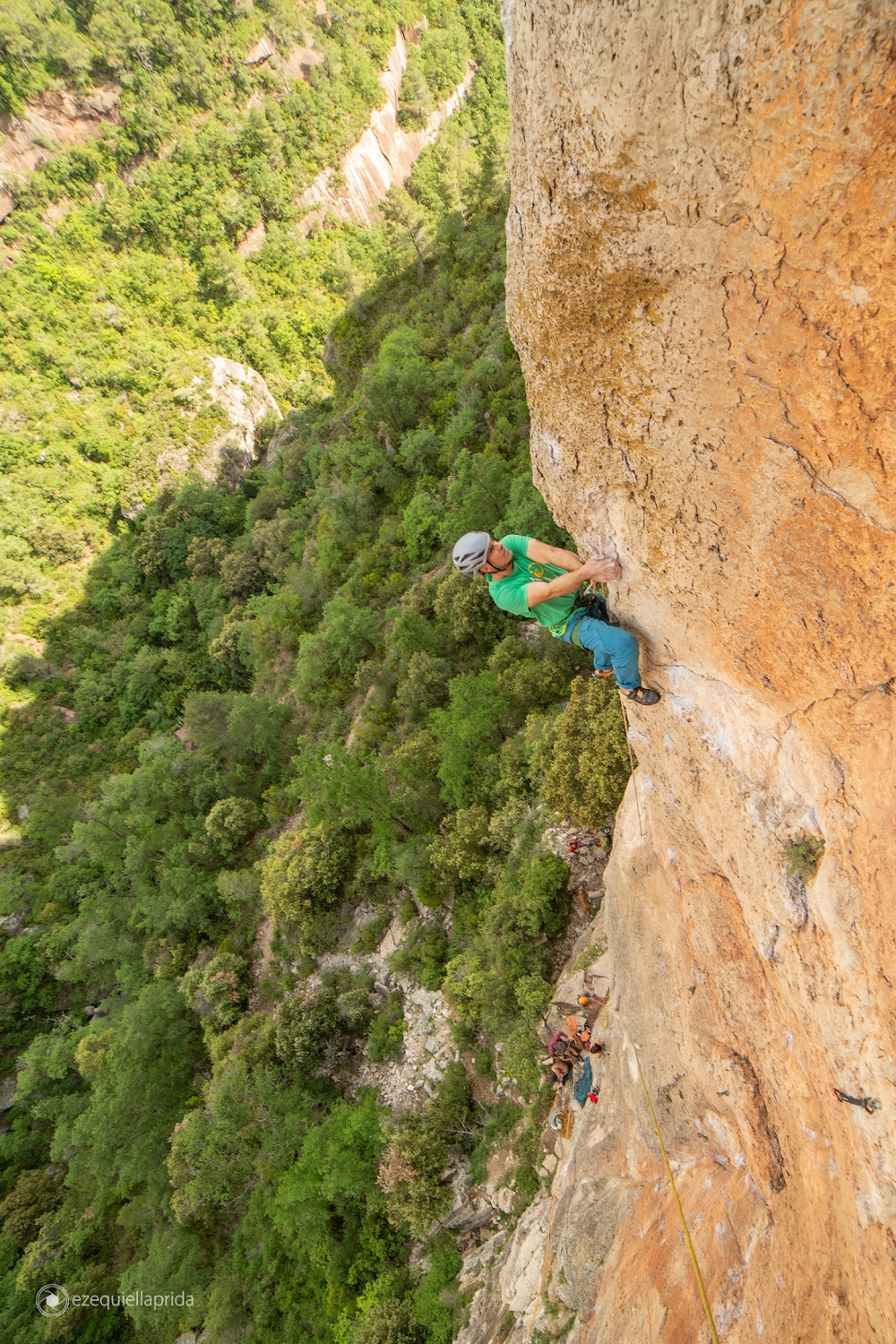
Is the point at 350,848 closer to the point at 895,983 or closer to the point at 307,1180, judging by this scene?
the point at 307,1180

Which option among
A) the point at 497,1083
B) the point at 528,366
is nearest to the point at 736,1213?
the point at 528,366

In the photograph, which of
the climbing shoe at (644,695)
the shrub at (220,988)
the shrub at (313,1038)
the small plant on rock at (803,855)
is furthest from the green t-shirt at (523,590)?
the shrub at (220,988)

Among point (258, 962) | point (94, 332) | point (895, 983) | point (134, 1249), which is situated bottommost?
point (134, 1249)

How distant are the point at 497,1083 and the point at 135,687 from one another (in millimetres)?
33640

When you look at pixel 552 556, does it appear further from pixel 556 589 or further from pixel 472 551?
pixel 472 551

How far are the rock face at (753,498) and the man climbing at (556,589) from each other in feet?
0.90

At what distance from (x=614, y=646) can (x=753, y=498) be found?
5.53 ft

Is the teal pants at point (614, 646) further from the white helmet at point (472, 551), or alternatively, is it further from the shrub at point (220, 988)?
the shrub at point (220, 988)

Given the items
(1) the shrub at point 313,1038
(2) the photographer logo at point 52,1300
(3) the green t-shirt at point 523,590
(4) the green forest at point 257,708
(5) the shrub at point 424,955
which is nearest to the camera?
(3) the green t-shirt at point 523,590

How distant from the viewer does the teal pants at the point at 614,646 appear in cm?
526

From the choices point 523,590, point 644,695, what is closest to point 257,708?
point 523,590

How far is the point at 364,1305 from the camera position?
14617 millimetres

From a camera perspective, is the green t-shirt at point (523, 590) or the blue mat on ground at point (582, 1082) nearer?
the green t-shirt at point (523, 590)

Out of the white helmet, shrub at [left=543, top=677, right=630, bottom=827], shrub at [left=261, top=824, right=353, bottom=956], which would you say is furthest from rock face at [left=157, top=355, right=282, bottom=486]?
the white helmet
